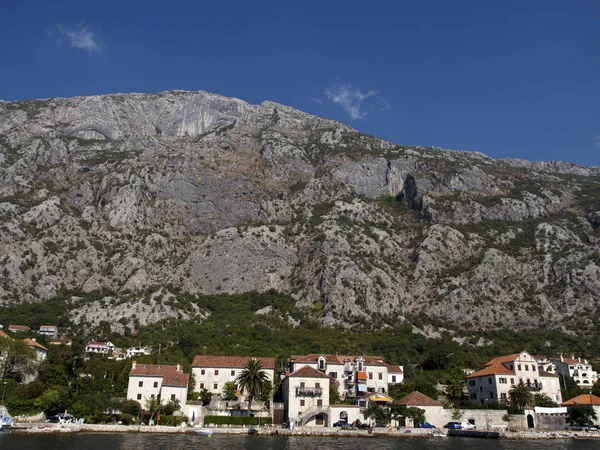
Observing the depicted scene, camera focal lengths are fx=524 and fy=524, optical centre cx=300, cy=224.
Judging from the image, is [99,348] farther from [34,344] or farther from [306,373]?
[306,373]

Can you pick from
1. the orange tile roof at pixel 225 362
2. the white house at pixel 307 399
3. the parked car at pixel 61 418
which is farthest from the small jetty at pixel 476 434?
the parked car at pixel 61 418

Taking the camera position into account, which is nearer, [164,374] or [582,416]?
[582,416]

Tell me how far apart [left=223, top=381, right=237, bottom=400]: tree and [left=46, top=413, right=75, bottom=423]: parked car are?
23.0 m

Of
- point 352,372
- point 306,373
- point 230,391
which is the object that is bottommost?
point 230,391

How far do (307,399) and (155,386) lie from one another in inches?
928

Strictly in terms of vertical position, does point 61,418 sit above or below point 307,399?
below

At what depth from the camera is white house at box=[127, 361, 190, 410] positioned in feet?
261

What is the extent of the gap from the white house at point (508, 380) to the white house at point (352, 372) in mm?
16457

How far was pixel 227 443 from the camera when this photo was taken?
5691 cm

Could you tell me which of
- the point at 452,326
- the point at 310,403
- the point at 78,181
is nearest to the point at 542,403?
the point at 310,403

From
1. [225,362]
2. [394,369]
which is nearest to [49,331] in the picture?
[225,362]

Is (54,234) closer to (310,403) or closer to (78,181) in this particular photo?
(78,181)

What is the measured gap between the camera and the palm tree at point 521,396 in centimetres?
8394

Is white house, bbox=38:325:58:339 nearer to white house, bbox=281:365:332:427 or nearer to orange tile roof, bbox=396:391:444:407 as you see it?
white house, bbox=281:365:332:427
